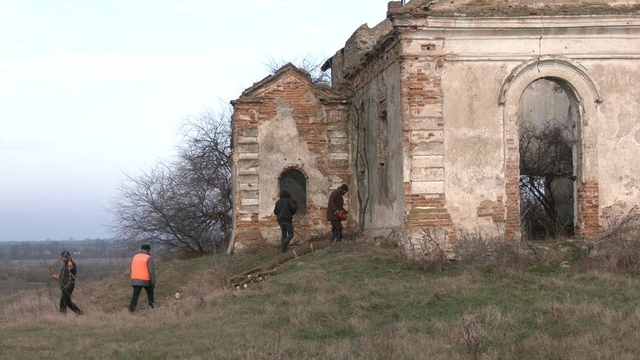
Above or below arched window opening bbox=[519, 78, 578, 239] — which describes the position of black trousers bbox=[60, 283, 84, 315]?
below

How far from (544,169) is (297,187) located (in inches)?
243

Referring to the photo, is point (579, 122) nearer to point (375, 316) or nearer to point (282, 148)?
point (375, 316)

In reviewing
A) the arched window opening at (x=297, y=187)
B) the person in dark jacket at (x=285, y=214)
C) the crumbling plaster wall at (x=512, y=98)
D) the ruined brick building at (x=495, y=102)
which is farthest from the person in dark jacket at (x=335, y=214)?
the crumbling plaster wall at (x=512, y=98)

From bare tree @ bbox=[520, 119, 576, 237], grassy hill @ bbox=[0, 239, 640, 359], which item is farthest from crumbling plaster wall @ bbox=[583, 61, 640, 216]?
bare tree @ bbox=[520, 119, 576, 237]

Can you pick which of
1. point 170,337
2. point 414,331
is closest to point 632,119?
point 414,331

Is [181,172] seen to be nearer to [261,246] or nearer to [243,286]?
[261,246]

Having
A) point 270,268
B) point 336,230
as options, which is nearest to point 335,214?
point 336,230

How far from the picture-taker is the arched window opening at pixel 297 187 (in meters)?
21.9

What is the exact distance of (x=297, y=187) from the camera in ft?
72.3

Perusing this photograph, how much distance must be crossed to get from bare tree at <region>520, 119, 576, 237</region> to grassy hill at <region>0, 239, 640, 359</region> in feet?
17.9

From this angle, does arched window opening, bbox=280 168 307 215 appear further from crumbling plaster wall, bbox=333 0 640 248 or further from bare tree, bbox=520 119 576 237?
crumbling plaster wall, bbox=333 0 640 248

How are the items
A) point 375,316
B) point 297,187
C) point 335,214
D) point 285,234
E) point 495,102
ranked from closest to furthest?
point 375,316 < point 495,102 < point 335,214 < point 285,234 < point 297,187

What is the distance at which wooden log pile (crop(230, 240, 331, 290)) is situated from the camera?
16.9m

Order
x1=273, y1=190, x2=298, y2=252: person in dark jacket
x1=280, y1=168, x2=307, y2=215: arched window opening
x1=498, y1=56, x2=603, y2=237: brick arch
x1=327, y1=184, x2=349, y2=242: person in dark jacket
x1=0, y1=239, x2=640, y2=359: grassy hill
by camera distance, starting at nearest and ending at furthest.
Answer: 1. x1=0, y1=239, x2=640, y2=359: grassy hill
2. x1=498, y1=56, x2=603, y2=237: brick arch
3. x1=327, y1=184, x2=349, y2=242: person in dark jacket
4. x1=273, y1=190, x2=298, y2=252: person in dark jacket
5. x1=280, y1=168, x2=307, y2=215: arched window opening
